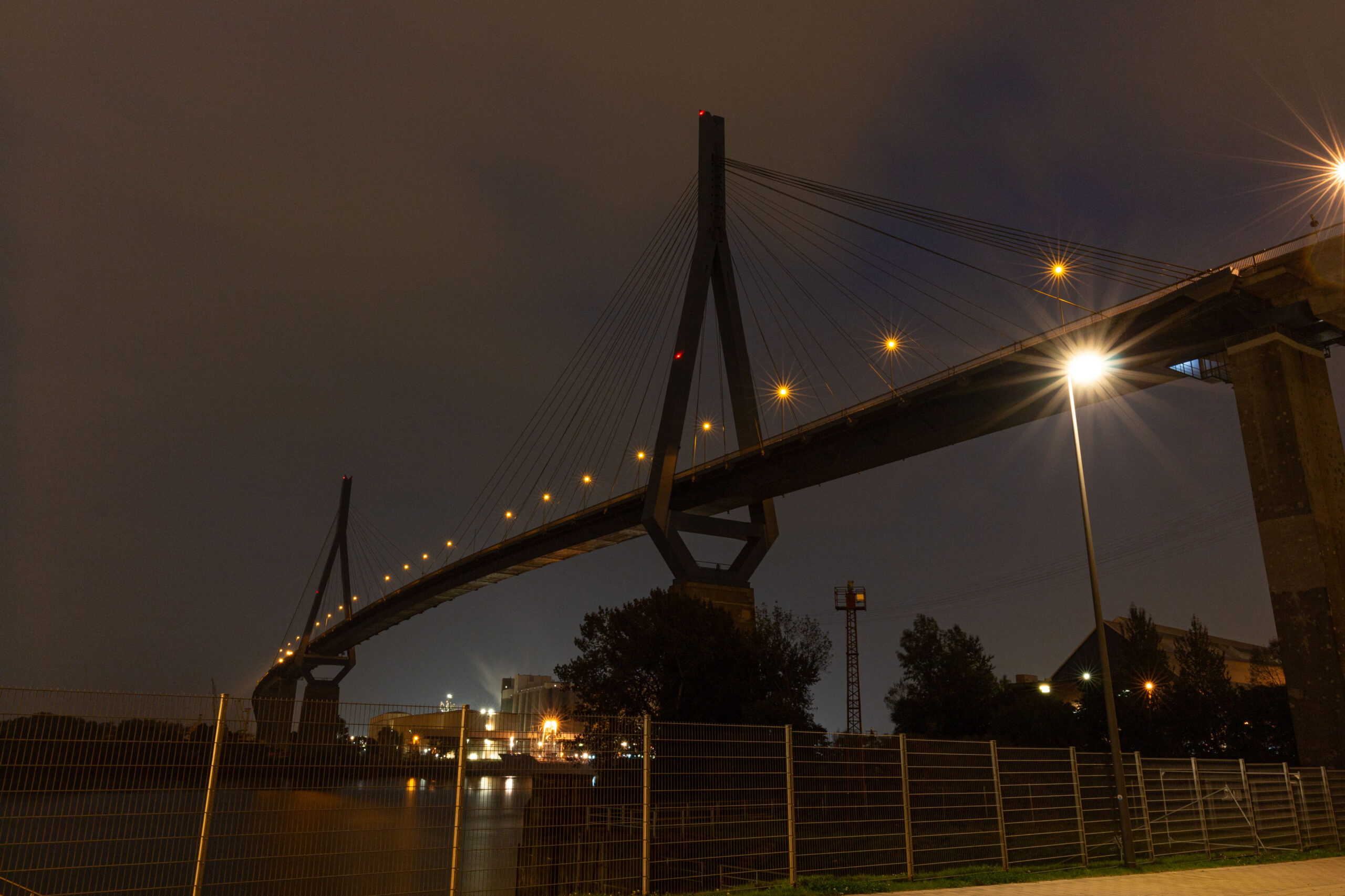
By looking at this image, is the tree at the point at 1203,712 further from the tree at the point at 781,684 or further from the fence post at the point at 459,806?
the fence post at the point at 459,806

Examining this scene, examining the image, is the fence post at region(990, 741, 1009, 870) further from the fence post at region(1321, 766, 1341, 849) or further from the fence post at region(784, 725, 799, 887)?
the fence post at region(1321, 766, 1341, 849)

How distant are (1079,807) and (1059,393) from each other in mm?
19515

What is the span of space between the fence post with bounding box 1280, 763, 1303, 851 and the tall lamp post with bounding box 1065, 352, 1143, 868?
5558mm

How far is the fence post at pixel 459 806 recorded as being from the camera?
8992 mm

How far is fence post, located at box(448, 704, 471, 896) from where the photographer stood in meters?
8.99

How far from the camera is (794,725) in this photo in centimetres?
3438

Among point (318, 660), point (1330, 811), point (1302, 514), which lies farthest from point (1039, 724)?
point (318, 660)

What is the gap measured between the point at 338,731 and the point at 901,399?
29552mm

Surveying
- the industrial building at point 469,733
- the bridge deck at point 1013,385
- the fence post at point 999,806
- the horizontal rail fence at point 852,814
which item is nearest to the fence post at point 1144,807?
the fence post at point 999,806

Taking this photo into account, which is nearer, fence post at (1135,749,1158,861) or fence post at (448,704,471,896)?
fence post at (448,704,471,896)

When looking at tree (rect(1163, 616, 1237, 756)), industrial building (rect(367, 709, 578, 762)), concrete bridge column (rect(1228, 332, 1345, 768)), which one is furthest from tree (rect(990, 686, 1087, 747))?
industrial building (rect(367, 709, 578, 762))

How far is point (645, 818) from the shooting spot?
34.3 feet

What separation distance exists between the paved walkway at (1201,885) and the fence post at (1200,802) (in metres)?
1.39

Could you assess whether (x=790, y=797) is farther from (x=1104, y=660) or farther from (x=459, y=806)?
(x=1104, y=660)
